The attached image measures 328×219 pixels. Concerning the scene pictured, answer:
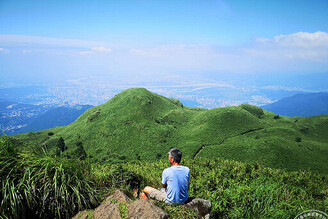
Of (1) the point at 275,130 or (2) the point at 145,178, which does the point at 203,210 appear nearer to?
(2) the point at 145,178

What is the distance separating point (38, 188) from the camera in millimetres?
6137

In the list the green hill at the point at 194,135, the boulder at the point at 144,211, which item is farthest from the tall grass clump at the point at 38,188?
the green hill at the point at 194,135

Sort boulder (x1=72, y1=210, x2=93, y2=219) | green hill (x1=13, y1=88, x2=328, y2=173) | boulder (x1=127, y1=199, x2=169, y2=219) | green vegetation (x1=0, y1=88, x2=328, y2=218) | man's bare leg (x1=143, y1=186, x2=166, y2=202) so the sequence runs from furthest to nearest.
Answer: green hill (x1=13, y1=88, x2=328, y2=173) < man's bare leg (x1=143, y1=186, x2=166, y2=202) < green vegetation (x1=0, y1=88, x2=328, y2=218) < boulder (x1=72, y1=210, x2=93, y2=219) < boulder (x1=127, y1=199, x2=169, y2=219)

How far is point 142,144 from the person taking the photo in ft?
194

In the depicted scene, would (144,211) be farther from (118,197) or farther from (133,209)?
(118,197)

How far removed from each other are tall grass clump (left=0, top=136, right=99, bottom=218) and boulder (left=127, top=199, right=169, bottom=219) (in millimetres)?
1627

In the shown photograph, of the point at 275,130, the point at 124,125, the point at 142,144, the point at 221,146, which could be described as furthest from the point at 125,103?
the point at 275,130

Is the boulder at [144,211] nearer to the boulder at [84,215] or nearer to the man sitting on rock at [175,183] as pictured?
the man sitting on rock at [175,183]

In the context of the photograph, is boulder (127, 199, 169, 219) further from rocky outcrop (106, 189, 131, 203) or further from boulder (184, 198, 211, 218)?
boulder (184, 198, 211, 218)

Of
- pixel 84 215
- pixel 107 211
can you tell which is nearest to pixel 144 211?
pixel 107 211

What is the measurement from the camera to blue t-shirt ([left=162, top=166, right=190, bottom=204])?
6.49 m

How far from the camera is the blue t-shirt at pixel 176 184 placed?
649 cm

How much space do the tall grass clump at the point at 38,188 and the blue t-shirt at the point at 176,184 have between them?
261 cm

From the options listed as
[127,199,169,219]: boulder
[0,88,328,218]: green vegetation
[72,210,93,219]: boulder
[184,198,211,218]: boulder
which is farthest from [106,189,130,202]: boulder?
[184,198,211,218]: boulder
